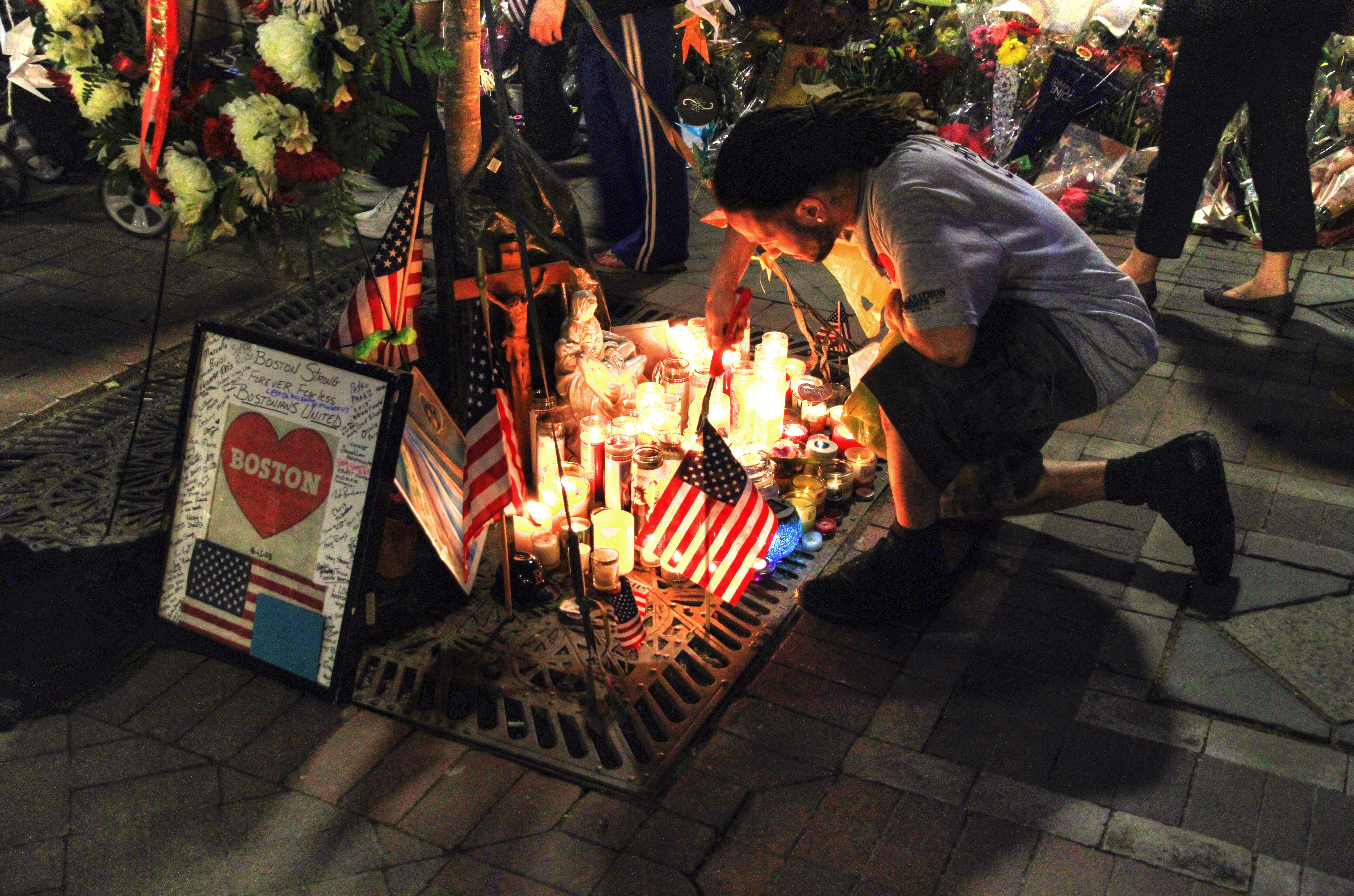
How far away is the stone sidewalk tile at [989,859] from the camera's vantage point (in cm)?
224

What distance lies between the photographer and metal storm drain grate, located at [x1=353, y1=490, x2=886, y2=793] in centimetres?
261

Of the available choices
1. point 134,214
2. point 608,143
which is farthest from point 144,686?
point 134,214

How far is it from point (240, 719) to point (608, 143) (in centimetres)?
337

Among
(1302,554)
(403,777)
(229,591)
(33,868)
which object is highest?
Result: (1302,554)

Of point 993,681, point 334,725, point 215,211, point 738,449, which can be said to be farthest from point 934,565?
point 215,211

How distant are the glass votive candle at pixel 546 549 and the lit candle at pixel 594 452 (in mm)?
232

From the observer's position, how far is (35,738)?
8.59 ft

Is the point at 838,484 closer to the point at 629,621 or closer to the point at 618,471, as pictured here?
the point at 618,471

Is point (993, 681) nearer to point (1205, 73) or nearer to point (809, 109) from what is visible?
point (809, 109)

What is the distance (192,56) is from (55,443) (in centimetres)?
163

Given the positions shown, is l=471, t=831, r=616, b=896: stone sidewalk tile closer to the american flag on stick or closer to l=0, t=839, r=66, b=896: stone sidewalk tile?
l=0, t=839, r=66, b=896: stone sidewalk tile

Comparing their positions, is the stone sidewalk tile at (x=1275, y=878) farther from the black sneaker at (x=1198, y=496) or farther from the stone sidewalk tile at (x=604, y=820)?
the stone sidewalk tile at (x=604, y=820)

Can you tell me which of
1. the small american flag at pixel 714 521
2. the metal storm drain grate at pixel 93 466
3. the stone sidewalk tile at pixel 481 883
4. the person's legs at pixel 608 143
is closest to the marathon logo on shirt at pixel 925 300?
the small american flag at pixel 714 521

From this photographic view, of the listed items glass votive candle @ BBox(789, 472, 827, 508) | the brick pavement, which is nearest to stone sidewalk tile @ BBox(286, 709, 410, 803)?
the brick pavement
